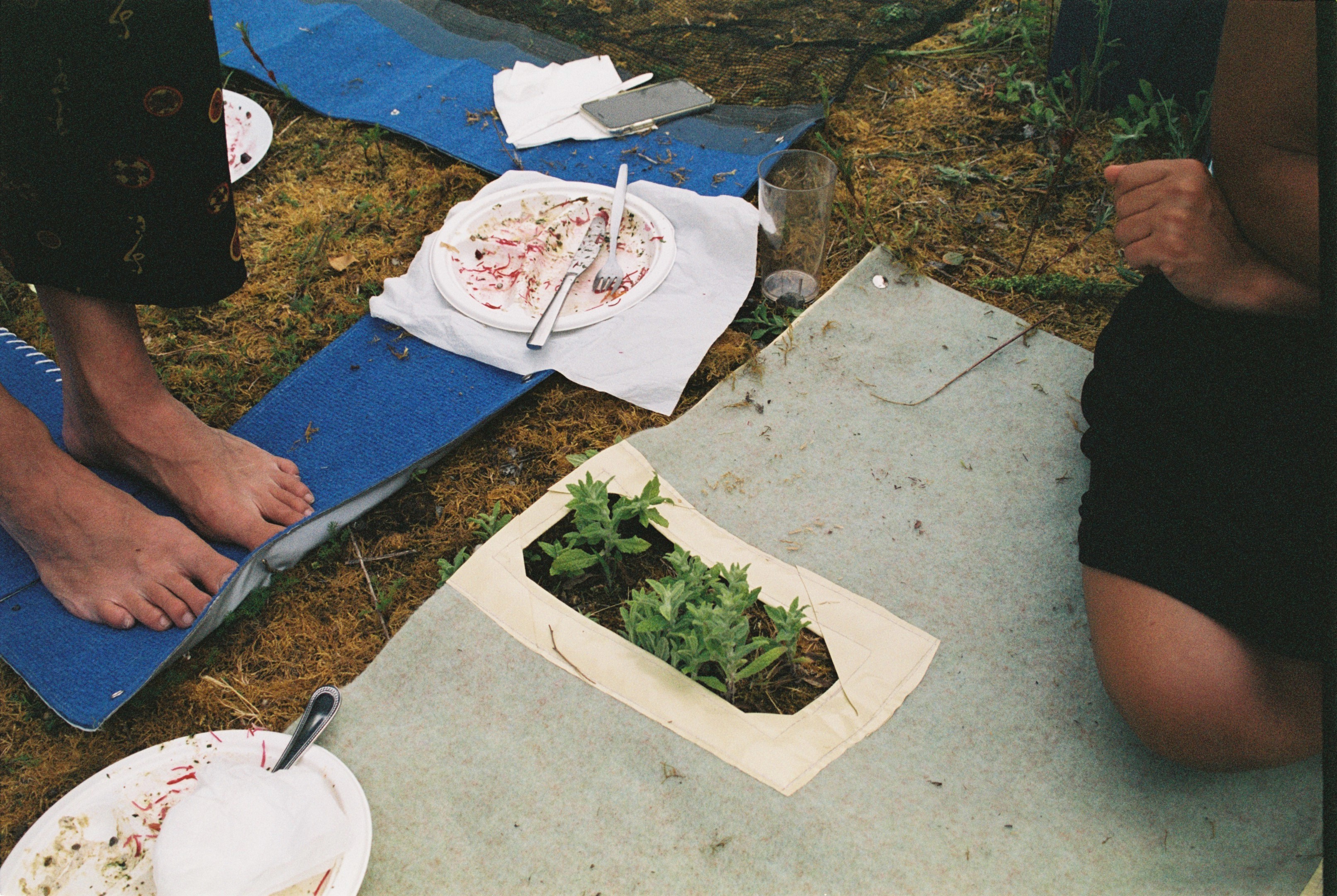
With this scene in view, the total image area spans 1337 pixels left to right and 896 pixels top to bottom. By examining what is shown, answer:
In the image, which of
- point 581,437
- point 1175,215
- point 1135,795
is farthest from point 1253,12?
point 581,437

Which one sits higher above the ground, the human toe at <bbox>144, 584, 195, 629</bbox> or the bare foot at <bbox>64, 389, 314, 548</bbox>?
the bare foot at <bbox>64, 389, 314, 548</bbox>

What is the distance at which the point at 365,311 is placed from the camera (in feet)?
7.02

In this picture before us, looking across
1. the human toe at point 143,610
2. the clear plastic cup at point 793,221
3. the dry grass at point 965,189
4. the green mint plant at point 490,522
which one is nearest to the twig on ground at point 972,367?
the dry grass at point 965,189

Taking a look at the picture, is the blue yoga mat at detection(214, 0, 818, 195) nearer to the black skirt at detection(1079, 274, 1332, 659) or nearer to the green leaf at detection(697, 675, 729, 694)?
the black skirt at detection(1079, 274, 1332, 659)

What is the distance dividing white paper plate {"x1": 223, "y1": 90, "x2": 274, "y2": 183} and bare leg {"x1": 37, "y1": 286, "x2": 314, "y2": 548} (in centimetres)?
104

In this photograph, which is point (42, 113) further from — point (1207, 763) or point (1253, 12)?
point (1207, 763)

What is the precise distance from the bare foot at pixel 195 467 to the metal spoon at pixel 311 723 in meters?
0.39

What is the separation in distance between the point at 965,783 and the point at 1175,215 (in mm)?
952

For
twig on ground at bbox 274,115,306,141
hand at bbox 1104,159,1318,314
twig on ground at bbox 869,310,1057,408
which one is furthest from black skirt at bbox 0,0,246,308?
hand at bbox 1104,159,1318,314

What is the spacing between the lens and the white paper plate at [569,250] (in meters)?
2.01

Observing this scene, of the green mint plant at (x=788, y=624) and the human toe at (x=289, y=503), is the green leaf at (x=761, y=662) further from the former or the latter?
the human toe at (x=289, y=503)

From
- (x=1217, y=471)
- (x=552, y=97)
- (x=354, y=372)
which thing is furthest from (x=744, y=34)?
(x=1217, y=471)

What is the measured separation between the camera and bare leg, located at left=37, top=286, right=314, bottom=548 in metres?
1.57

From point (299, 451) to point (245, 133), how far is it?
51.1 inches
